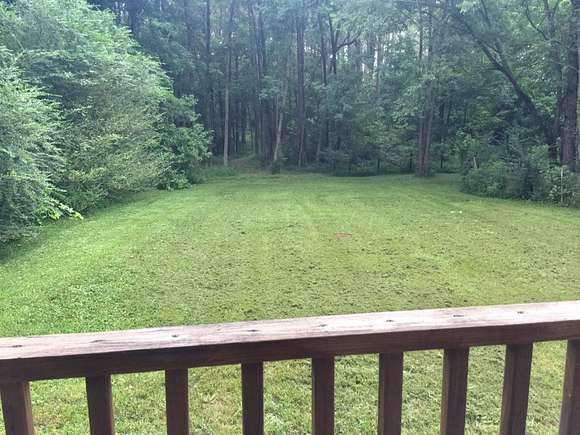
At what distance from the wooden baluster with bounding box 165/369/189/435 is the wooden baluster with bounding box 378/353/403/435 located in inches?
17.2

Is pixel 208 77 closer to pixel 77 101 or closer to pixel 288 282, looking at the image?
pixel 77 101

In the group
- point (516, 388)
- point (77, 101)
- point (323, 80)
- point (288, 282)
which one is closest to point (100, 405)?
point (516, 388)

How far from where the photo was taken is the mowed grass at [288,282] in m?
2.20

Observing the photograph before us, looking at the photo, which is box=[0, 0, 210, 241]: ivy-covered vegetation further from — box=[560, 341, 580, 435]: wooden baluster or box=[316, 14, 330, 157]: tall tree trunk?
box=[316, 14, 330, 157]: tall tree trunk

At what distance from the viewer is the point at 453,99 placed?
16.1 m

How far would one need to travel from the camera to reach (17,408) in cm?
84

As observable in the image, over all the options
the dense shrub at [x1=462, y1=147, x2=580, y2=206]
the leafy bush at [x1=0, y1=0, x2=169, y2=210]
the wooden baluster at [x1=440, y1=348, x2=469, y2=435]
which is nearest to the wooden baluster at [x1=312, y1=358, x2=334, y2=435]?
the wooden baluster at [x1=440, y1=348, x2=469, y2=435]

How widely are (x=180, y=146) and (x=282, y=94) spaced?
7160 mm

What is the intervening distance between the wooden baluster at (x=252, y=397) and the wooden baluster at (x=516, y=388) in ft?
1.90

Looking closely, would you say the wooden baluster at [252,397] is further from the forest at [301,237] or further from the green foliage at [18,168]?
the green foliage at [18,168]

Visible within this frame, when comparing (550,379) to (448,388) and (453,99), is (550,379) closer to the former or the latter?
(448,388)

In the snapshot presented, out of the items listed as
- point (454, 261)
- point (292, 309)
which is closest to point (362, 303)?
point (292, 309)

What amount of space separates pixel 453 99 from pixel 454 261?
1327cm

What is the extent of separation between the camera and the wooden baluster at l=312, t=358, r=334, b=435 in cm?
92
